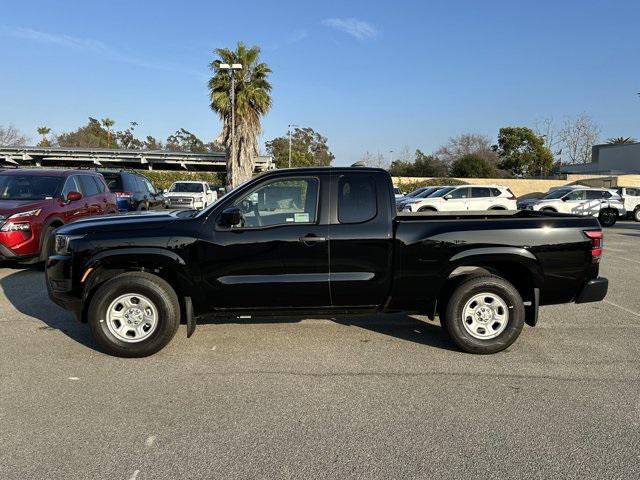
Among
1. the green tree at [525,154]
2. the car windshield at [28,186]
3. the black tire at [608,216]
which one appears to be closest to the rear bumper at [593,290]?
the car windshield at [28,186]

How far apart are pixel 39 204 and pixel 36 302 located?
2.67 m

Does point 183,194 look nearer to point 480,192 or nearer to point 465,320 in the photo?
point 480,192

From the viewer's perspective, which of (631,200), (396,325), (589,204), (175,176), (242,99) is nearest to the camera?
(396,325)

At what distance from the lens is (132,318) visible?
460 centimetres

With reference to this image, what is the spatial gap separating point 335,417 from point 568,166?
6911 centimetres

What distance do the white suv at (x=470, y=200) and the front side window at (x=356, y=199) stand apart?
1637 centimetres

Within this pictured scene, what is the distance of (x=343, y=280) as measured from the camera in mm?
4660

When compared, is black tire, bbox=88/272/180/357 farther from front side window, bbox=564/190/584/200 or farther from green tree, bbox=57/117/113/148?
green tree, bbox=57/117/113/148

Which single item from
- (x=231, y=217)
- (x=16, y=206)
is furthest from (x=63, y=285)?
(x=16, y=206)

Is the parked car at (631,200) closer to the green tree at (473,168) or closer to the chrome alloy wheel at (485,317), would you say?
the chrome alloy wheel at (485,317)

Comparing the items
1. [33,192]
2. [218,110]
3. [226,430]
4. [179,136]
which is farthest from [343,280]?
Result: [179,136]

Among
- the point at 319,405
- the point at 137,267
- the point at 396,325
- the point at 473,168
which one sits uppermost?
the point at 473,168

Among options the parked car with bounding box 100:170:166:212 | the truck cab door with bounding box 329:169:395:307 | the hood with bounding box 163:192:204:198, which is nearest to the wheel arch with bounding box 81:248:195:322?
the truck cab door with bounding box 329:169:395:307

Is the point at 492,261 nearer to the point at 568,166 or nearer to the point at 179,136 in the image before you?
the point at 568,166
